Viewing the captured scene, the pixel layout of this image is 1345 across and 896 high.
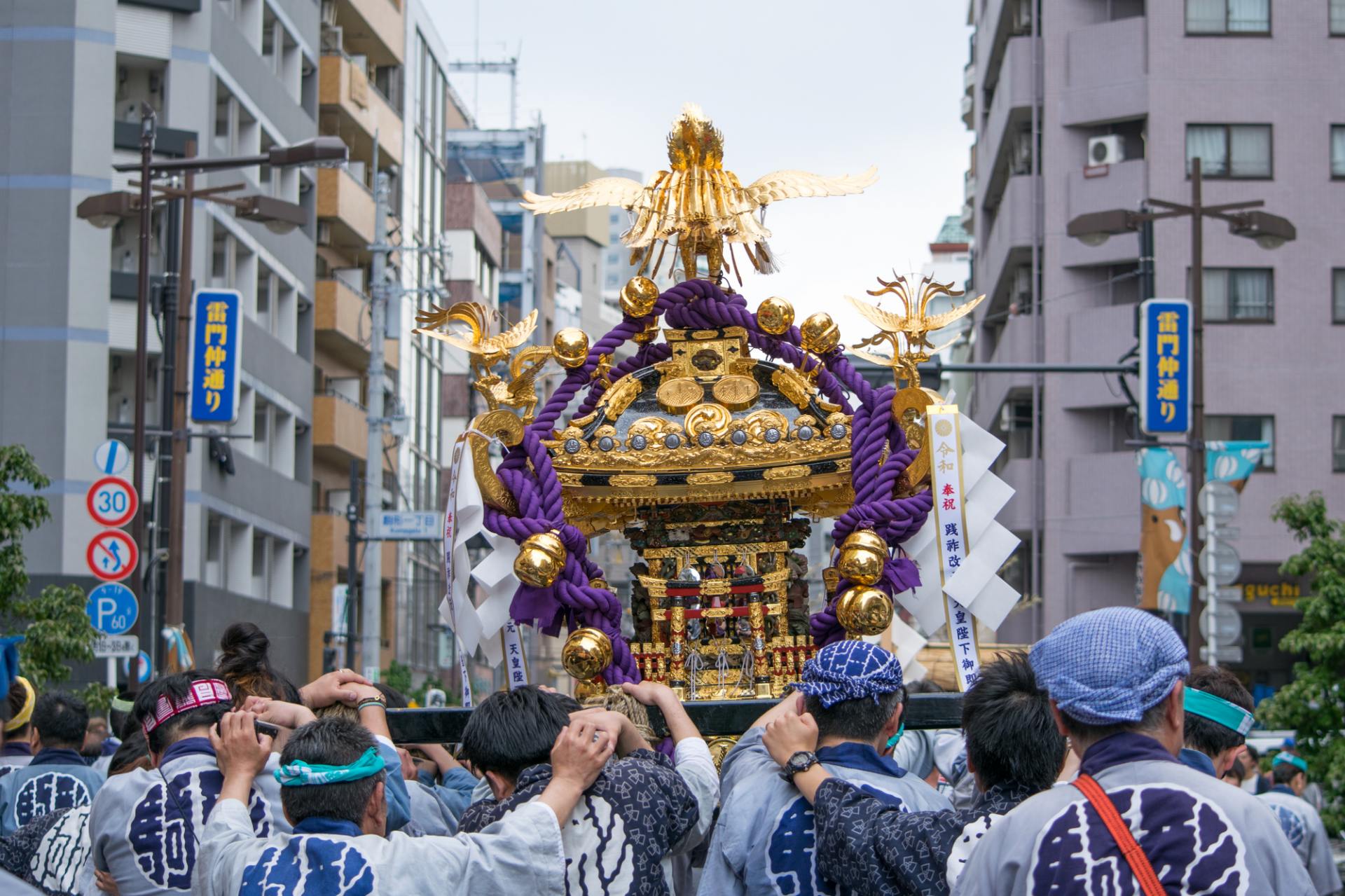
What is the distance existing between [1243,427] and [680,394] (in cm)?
2302

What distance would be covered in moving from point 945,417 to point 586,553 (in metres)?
1.47

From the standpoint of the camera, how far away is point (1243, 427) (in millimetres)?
28734

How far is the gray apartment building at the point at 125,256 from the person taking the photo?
25000mm

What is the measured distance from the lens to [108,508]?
1611cm

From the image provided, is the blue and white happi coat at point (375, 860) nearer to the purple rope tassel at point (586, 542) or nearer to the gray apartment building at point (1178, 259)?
the purple rope tassel at point (586, 542)

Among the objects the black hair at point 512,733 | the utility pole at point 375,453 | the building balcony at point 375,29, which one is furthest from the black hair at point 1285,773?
the building balcony at point 375,29

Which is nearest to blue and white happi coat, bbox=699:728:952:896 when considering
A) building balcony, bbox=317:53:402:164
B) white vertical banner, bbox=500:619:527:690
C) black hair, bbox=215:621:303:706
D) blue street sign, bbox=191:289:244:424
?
black hair, bbox=215:621:303:706

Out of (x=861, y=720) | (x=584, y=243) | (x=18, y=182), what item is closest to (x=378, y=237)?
(x=18, y=182)

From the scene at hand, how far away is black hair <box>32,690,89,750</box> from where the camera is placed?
7219 millimetres

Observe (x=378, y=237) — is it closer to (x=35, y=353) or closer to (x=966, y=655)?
(x=35, y=353)

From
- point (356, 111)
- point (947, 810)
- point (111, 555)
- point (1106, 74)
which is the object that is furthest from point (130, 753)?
point (356, 111)

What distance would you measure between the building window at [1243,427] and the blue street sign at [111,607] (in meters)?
18.4

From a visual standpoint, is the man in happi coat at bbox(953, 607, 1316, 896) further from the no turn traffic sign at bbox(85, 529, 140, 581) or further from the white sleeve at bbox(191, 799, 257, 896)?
the no turn traffic sign at bbox(85, 529, 140, 581)

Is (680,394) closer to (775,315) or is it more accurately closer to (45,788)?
(775,315)
